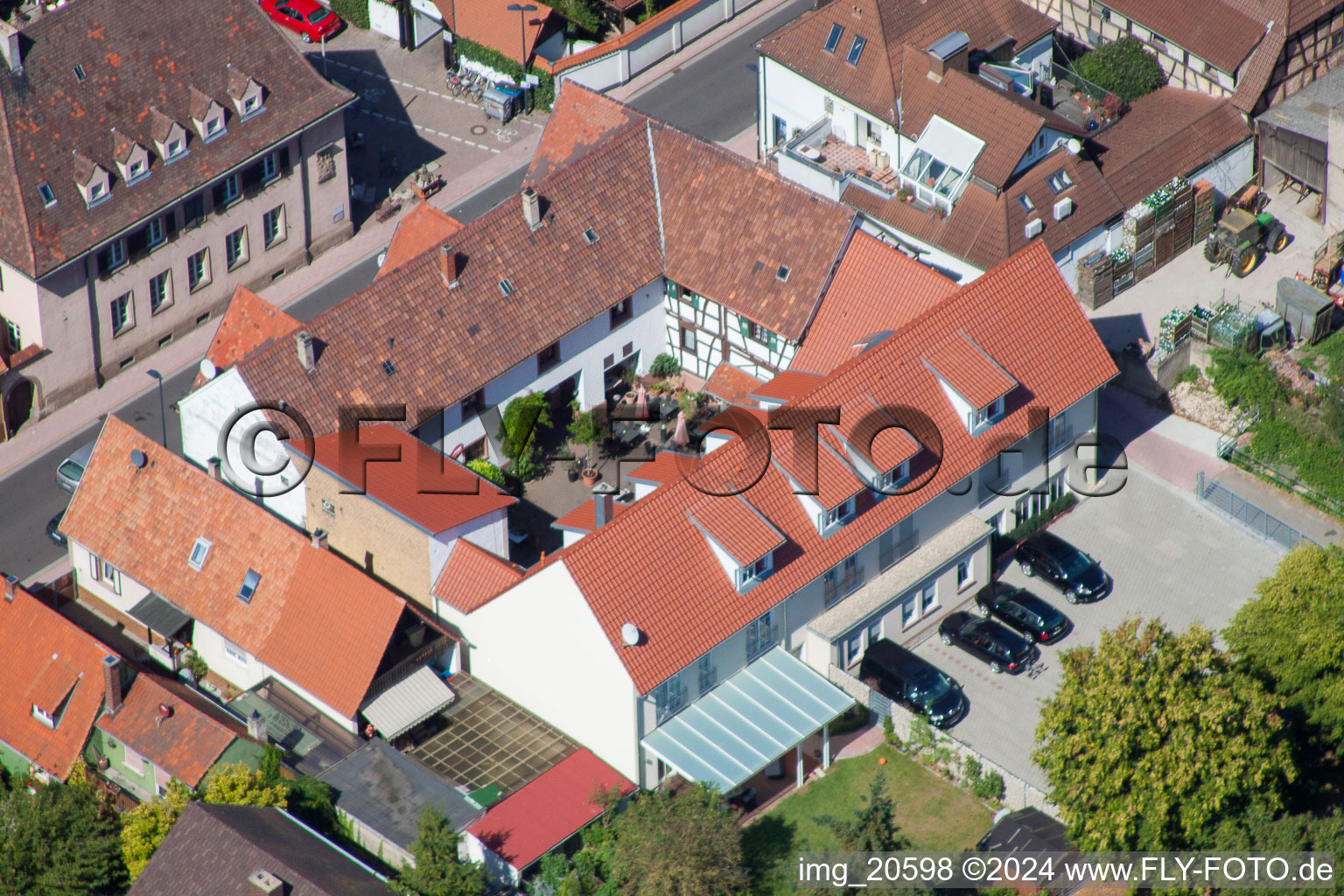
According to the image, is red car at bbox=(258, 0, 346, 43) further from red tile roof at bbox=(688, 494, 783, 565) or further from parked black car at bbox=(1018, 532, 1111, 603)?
parked black car at bbox=(1018, 532, 1111, 603)

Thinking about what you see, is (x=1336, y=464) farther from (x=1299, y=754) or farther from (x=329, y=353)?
(x=329, y=353)

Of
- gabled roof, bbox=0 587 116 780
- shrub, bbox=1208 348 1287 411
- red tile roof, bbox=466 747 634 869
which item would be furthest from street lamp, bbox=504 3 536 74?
red tile roof, bbox=466 747 634 869

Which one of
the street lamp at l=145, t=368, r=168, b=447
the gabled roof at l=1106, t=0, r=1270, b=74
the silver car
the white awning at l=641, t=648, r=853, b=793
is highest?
the gabled roof at l=1106, t=0, r=1270, b=74

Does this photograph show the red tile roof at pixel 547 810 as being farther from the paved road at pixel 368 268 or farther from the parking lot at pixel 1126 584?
the paved road at pixel 368 268

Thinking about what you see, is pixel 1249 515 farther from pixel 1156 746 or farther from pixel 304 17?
pixel 304 17

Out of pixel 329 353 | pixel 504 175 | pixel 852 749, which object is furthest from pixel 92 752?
pixel 504 175

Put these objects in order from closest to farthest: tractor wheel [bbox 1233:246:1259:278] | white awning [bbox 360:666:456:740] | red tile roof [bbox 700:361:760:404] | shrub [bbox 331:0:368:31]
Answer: white awning [bbox 360:666:456:740]
red tile roof [bbox 700:361:760:404]
tractor wheel [bbox 1233:246:1259:278]
shrub [bbox 331:0:368:31]
